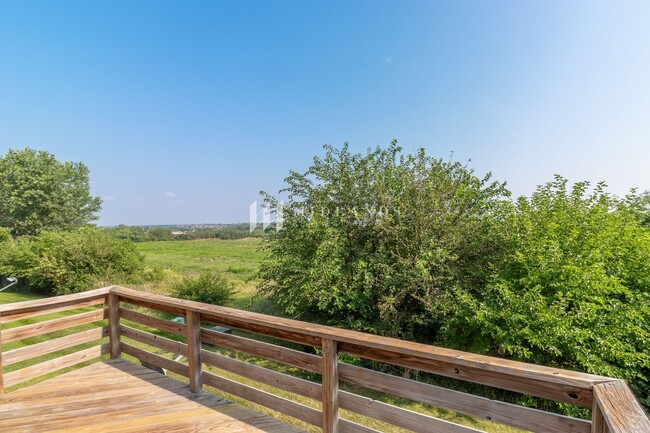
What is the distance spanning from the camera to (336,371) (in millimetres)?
1645

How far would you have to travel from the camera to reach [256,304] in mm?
8164

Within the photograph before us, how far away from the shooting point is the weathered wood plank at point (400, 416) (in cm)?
140

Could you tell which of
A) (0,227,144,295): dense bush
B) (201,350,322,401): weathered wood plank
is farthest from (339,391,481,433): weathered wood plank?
(0,227,144,295): dense bush

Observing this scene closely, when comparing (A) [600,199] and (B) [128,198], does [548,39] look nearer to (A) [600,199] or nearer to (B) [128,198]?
(A) [600,199]

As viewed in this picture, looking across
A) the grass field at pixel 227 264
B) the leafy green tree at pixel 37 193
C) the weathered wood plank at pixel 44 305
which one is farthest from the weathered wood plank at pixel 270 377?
the leafy green tree at pixel 37 193

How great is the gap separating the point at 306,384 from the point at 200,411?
2.70ft

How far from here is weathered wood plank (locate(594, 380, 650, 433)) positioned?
0.77 metres

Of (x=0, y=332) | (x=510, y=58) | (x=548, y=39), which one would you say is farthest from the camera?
(x=510, y=58)

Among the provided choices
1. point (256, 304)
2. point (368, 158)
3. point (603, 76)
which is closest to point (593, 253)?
point (368, 158)

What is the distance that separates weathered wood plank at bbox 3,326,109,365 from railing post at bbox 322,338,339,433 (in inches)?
95.2

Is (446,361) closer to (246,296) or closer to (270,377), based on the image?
(270,377)

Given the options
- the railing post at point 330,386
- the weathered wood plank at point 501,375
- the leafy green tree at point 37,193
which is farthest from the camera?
the leafy green tree at point 37,193

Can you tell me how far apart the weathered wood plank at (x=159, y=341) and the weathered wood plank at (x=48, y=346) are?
0.74ft

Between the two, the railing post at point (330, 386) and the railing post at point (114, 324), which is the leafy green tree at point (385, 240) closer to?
the railing post at point (114, 324)
